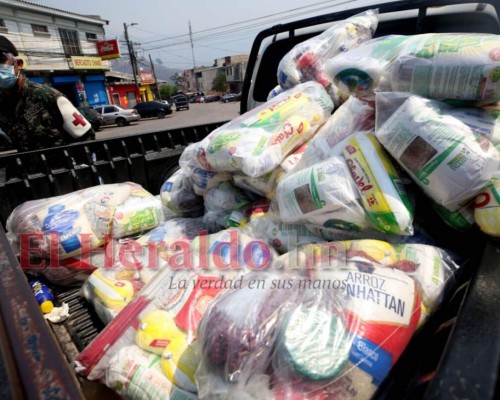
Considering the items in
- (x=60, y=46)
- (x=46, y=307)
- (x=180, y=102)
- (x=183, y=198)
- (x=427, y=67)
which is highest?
(x=60, y=46)

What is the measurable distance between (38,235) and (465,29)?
2.50 m

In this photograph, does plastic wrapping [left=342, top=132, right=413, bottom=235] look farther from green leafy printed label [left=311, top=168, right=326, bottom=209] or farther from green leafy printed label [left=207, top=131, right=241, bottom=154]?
green leafy printed label [left=207, top=131, right=241, bottom=154]

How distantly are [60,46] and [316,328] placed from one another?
28.0m

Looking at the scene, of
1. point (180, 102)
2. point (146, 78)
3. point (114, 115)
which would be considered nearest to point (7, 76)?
point (114, 115)

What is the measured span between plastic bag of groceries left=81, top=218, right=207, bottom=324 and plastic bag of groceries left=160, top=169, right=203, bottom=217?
0.39ft

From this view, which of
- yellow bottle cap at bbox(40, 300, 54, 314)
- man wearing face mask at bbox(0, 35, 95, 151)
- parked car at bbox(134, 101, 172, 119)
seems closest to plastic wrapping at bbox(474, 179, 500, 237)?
yellow bottle cap at bbox(40, 300, 54, 314)

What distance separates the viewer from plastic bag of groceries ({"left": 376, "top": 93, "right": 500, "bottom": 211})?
1019mm

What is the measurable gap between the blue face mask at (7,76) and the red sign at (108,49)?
26059 mm

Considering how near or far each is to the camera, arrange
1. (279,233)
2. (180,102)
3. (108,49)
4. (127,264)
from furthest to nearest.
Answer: (180,102) → (108,49) → (127,264) → (279,233)

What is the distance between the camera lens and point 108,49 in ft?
83.9

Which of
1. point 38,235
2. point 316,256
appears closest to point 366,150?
point 316,256

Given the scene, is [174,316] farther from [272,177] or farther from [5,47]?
[5,47]

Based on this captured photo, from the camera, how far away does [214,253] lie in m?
1.39

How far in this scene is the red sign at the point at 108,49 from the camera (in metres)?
25.2
